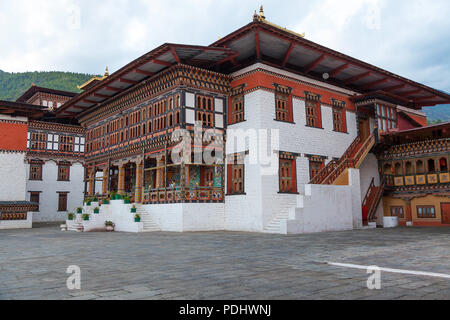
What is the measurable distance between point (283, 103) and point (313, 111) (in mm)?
2304

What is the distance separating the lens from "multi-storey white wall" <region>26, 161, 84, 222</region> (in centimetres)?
3325

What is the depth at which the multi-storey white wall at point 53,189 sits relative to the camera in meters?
33.2

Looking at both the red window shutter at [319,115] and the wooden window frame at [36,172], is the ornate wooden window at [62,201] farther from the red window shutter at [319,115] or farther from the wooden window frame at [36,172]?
the red window shutter at [319,115]

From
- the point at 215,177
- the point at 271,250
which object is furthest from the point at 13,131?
the point at 271,250

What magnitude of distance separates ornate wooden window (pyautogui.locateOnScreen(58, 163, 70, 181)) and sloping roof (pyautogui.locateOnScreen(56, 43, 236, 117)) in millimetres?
13275

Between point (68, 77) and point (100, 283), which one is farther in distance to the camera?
point (68, 77)

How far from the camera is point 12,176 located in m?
24.8

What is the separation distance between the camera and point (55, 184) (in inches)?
1342

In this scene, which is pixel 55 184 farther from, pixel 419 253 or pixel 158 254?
pixel 419 253

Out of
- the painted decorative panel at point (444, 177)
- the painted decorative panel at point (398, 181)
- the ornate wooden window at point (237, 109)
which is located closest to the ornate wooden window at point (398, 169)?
the painted decorative panel at point (398, 181)

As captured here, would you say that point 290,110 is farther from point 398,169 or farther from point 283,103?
point 398,169

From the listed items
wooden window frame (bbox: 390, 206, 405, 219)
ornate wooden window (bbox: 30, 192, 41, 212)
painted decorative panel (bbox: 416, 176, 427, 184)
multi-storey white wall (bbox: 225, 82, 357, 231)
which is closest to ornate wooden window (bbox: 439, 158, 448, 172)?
painted decorative panel (bbox: 416, 176, 427, 184)

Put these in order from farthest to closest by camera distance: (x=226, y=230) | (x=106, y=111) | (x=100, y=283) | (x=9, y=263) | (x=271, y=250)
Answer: (x=106, y=111), (x=226, y=230), (x=271, y=250), (x=9, y=263), (x=100, y=283)
